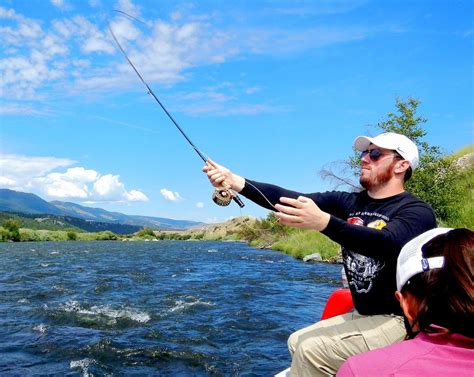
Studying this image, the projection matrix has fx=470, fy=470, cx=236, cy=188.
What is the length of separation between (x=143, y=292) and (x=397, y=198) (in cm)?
1198

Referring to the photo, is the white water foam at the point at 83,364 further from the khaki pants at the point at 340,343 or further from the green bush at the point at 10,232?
the green bush at the point at 10,232

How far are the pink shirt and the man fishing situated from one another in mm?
1408

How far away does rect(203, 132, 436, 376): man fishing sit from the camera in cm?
343

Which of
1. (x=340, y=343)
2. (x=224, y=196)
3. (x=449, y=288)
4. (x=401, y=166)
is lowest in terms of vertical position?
(x=340, y=343)

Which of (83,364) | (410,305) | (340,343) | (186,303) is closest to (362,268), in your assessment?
(340,343)

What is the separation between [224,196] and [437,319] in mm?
2900

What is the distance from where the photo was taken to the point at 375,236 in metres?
3.46

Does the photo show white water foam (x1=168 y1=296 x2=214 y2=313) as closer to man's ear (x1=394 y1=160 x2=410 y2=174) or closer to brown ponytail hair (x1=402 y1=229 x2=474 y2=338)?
man's ear (x1=394 y1=160 x2=410 y2=174)

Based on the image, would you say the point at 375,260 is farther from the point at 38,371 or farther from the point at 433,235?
the point at 38,371

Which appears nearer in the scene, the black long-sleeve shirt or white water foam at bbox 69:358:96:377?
the black long-sleeve shirt

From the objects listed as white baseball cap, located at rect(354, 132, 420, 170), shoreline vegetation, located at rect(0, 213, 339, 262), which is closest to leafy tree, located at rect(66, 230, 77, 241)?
shoreline vegetation, located at rect(0, 213, 339, 262)

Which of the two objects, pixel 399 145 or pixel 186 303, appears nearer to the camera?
pixel 399 145

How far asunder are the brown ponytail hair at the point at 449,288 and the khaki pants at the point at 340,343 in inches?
69.1

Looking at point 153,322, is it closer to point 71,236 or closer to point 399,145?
point 399,145
